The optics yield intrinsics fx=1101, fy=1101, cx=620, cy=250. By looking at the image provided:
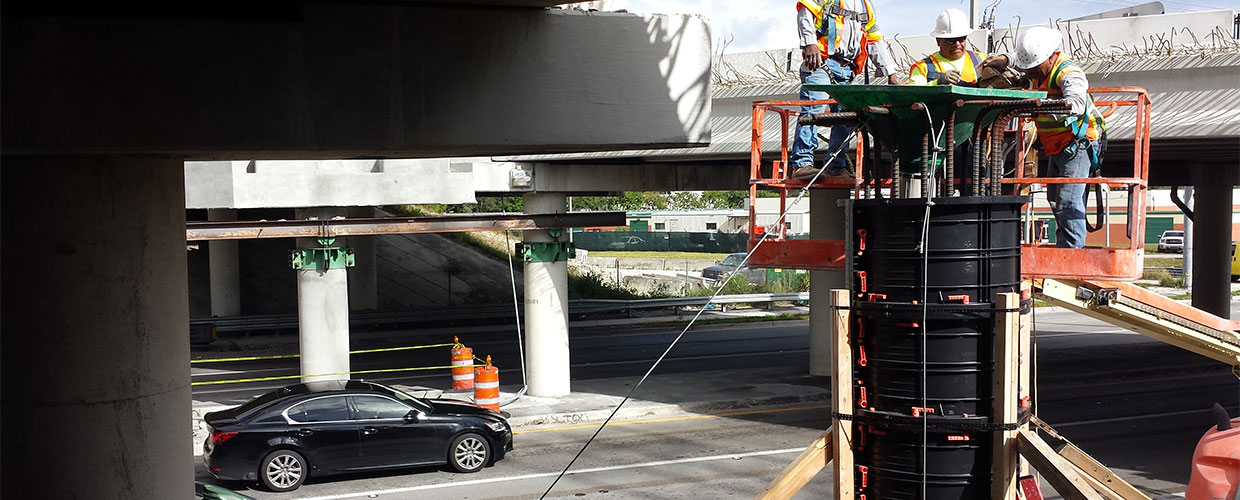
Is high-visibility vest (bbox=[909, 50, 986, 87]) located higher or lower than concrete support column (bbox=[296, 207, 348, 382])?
higher

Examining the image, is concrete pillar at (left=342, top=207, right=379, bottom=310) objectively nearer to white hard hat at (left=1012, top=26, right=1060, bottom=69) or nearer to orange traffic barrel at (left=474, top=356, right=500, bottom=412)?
orange traffic barrel at (left=474, top=356, right=500, bottom=412)

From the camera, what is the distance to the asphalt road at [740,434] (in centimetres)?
1297

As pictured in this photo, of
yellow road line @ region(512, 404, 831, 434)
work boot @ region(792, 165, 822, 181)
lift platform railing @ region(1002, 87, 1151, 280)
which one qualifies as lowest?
yellow road line @ region(512, 404, 831, 434)

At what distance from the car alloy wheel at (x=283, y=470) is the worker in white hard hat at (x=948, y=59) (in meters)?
8.40

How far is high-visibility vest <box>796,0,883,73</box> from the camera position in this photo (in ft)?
32.8

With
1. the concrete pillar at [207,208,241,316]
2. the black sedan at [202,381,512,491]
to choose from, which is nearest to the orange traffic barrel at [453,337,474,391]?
the black sedan at [202,381,512,491]

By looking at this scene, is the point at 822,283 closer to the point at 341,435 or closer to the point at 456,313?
the point at 341,435

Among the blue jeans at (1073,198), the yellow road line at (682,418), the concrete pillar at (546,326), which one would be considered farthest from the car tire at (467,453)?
the blue jeans at (1073,198)

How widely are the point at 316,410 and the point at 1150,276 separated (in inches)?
1586

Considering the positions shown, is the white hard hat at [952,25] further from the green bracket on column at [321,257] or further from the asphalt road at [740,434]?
the green bracket on column at [321,257]

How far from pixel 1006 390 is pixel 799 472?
1.35m

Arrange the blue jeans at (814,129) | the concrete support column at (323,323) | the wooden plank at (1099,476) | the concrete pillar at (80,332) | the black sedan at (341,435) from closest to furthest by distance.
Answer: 1. the concrete pillar at (80,332)
2. the wooden plank at (1099,476)
3. the blue jeans at (814,129)
4. the black sedan at (341,435)
5. the concrete support column at (323,323)

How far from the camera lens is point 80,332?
557 cm

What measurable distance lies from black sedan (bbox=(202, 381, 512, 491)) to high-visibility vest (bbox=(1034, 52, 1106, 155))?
7.74m
